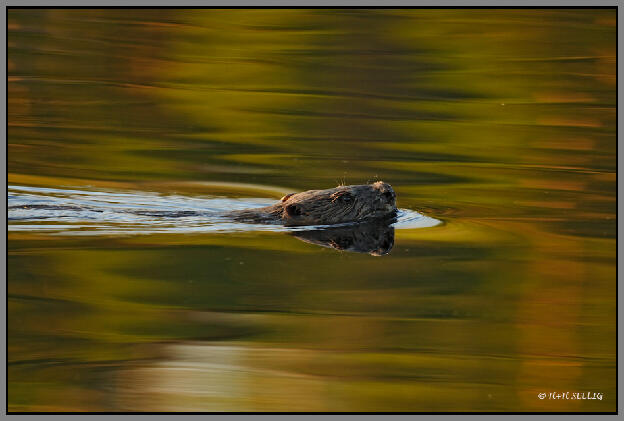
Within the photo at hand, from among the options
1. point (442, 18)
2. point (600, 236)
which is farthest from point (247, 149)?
point (442, 18)

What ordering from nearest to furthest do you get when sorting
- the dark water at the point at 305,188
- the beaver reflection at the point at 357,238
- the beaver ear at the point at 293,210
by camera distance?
the dark water at the point at 305,188, the beaver reflection at the point at 357,238, the beaver ear at the point at 293,210

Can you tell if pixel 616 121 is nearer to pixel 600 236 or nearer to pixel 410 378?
pixel 600 236

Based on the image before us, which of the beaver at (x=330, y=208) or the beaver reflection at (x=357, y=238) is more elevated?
the beaver at (x=330, y=208)

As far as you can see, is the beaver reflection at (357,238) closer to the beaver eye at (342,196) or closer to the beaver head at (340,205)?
the beaver head at (340,205)

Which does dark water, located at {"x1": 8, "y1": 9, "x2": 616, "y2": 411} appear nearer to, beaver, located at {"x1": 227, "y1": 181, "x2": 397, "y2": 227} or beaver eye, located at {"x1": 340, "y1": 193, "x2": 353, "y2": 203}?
beaver, located at {"x1": 227, "y1": 181, "x2": 397, "y2": 227}

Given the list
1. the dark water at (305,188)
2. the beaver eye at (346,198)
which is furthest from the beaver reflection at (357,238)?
the beaver eye at (346,198)
